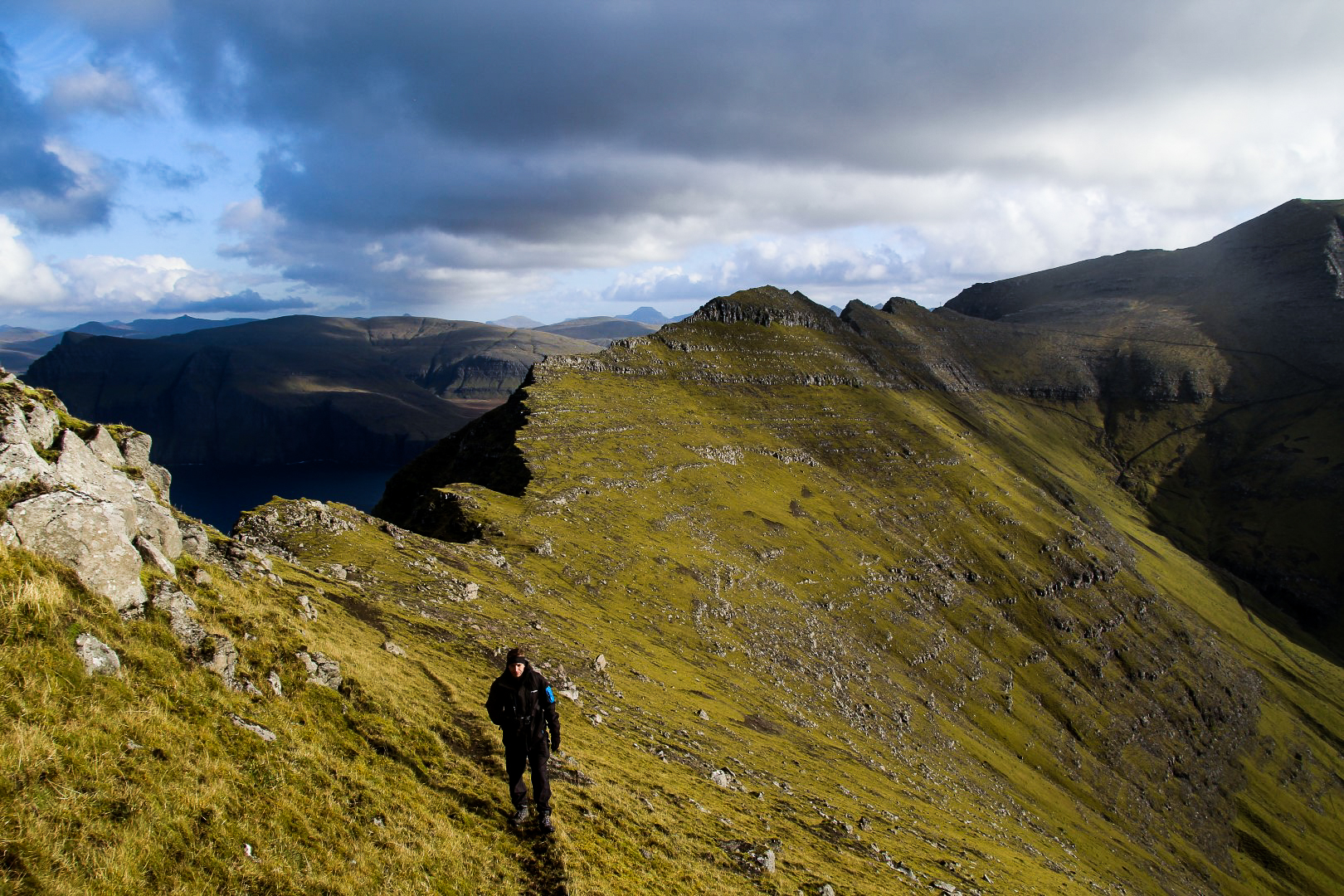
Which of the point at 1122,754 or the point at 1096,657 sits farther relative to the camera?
the point at 1096,657

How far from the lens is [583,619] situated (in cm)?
5556

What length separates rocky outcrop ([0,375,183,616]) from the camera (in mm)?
14867

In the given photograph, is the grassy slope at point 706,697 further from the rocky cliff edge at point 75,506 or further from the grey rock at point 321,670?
the rocky cliff edge at point 75,506

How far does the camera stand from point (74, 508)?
15500 mm

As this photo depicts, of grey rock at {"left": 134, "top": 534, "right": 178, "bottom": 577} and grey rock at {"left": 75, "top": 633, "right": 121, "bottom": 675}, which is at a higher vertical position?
grey rock at {"left": 134, "top": 534, "right": 178, "bottom": 577}

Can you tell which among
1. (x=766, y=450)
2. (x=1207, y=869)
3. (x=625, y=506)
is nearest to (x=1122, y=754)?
(x=1207, y=869)

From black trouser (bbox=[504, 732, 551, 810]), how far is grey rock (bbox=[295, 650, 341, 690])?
6.52 meters

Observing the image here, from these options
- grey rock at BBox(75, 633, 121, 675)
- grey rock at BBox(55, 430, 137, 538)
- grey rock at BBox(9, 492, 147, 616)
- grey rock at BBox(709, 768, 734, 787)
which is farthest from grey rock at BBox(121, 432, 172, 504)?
grey rock at BBox(709, 768, 734, 787)

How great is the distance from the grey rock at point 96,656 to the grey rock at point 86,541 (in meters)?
2.06

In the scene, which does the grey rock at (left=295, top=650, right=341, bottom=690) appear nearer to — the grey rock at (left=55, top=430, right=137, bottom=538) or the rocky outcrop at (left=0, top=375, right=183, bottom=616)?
the rocky outcrop at (left=0, top=375, right=183, bottom=616)

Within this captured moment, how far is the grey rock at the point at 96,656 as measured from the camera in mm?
13109

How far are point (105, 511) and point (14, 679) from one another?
5.65m

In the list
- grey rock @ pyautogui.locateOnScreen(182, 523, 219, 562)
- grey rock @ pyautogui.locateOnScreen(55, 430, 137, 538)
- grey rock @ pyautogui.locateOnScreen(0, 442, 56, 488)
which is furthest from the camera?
grey rock @ pyautogui.locateOnScreen(182, 523, 219, 562)

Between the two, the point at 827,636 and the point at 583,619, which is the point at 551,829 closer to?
the point at 583,619
